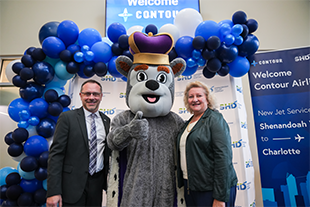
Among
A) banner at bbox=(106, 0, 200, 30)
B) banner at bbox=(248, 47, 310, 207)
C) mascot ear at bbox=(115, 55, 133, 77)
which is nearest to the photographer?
mascot ear at bbox=(115, 55, 133, 77)

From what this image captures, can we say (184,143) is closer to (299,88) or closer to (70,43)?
(70,43)

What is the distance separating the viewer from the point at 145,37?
1.66 m

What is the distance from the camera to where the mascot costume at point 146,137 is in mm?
1491

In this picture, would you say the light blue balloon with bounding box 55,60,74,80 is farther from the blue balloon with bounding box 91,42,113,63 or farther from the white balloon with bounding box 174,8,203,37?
the white balloon with bounding box 174,8,203,37

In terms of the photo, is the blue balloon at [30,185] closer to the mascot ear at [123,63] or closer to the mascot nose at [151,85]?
the mascot ear at [123,63]

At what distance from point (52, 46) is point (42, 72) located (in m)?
0.34

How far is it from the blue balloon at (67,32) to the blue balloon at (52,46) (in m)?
0.07

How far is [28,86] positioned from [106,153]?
1.42 meters

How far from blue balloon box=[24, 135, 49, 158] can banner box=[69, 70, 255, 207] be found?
101 centimetres

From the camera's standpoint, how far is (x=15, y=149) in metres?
2.18

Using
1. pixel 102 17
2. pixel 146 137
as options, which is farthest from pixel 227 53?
pixel 102 17

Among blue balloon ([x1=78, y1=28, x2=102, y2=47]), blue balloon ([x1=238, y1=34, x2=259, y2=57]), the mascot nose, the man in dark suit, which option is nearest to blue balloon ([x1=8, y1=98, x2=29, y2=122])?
the man in dark suit

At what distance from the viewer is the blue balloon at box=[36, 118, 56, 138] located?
2234 mm

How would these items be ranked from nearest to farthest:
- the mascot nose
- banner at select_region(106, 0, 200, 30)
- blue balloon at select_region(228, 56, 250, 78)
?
1. the mascot nose
2. blue balloon at select_region(228, 56, 250, 78)
3. banner at select_region(106, 0, 200, 30)
